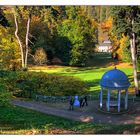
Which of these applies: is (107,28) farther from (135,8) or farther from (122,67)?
(135,8)

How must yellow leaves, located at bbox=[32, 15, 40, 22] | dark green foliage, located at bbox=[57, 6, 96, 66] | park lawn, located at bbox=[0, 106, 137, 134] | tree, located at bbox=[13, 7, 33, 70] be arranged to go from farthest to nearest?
dark green foliage, located at bbox=[57, 6, 96, 66], yellow leaves, located at bbox=[32, 15, 40, 22], tree, located at bbox=[13, 7, 33, 70], park lawn, located at bbox=[0, 106, 137, 134]

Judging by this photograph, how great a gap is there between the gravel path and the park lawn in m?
1.06

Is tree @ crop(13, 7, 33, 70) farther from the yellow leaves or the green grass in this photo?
the green grass

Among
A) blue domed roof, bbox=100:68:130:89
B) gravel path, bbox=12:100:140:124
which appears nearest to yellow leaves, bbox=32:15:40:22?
gravel path, bbox=12:100:140:124

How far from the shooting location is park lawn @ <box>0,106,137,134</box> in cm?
2027

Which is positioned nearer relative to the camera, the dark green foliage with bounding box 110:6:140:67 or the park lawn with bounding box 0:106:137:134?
the park lawn with bounding box 0:106:137:134

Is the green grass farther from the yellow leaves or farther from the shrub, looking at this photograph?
the yellow leaves

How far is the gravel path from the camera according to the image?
2551 centimetres

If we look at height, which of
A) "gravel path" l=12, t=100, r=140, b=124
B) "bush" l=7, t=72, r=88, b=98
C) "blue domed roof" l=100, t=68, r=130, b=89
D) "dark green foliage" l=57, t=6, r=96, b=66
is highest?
"dark green foliage" l=57, t=6, r=96, b=66

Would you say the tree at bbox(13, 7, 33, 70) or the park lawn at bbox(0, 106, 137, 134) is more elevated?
the tree at bbox(13, 7, 33, 70)

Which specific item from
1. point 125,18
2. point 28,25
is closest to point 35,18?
point 28,25

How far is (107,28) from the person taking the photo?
43.2 metres

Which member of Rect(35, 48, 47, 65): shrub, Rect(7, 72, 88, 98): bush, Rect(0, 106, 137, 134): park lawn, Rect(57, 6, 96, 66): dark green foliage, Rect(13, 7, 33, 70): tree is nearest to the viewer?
Rect(0, 106, 137, 134): park lawn

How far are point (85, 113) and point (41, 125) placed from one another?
193 inches
